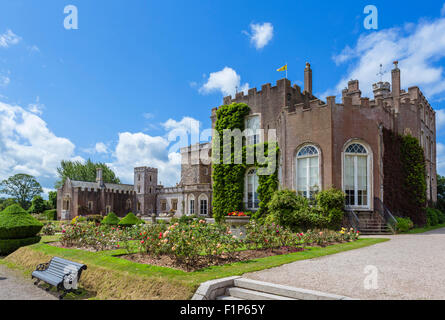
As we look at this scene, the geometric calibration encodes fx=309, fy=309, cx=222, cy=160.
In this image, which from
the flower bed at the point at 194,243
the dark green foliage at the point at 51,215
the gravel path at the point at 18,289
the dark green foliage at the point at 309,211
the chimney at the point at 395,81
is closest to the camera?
the gravel path at the point at 18,289

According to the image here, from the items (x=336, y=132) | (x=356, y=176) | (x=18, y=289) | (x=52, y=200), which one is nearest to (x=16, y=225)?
(x=18, y=289)

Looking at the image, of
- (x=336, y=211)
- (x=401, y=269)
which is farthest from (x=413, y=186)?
(x=401, y=269)

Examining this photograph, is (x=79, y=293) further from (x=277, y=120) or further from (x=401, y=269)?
(x=277, y=120)

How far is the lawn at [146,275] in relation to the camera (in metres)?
5.88

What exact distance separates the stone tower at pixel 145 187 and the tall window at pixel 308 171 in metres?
30.8

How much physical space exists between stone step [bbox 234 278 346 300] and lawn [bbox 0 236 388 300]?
597 millimetres

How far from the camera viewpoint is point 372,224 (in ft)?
52.6

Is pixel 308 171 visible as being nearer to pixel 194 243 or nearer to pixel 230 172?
pixel 230 172

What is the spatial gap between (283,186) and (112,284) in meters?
13.0

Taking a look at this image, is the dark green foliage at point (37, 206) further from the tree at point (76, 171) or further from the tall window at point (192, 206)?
the tall window at point (192, 206)

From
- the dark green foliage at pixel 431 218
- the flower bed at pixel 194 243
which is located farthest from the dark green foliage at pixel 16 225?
the dark green foliage at pixel 431 218

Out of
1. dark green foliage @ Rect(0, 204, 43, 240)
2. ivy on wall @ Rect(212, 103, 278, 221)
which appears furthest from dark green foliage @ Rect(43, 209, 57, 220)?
dark green foliage @ Rect(0, 204, 43, 240)

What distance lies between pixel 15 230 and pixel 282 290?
40.0 ft

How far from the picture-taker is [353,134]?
1683 centimetres
